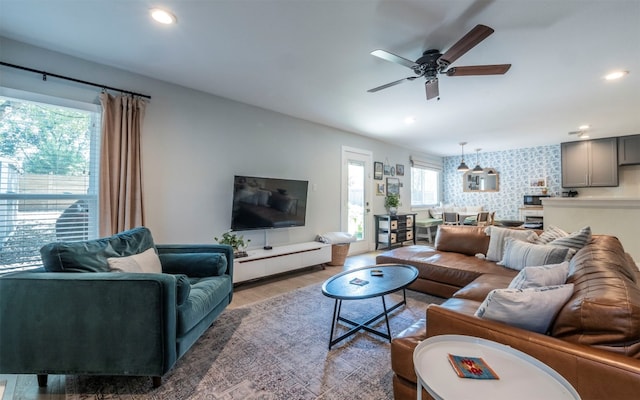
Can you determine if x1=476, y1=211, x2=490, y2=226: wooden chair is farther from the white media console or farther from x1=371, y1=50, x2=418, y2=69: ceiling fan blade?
x1=371, y1=50, x2=418, y2=69: ceiling fan blade

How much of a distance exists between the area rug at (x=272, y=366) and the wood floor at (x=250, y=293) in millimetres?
121

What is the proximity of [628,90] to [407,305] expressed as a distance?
384cm

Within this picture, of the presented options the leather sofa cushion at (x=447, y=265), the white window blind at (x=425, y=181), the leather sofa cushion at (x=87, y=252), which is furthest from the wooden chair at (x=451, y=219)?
the leather sofa cushion at (x=87, y=252)

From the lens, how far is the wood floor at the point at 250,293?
169 cm

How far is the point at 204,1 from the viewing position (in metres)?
1.90

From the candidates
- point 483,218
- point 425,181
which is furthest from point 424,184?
point 483,218

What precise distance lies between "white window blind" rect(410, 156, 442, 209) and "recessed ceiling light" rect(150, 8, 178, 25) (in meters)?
6.49

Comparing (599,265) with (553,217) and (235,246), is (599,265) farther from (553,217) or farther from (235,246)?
(553,217)

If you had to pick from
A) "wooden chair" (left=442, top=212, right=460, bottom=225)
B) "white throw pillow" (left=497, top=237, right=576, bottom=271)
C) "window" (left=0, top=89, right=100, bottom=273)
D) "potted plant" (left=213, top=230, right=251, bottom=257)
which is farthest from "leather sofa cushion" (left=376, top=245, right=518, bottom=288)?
"wooden chair" (left=442, top=212, right=460, bottom=225)

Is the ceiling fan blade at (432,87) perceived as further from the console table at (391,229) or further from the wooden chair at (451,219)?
the wooden chair at (451,219)

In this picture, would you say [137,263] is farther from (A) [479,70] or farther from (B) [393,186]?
(B) [393,186]

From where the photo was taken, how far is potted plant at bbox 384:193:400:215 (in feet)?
21.0

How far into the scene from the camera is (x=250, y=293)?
3432 mm

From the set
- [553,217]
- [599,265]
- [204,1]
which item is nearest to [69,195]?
[204,1]
